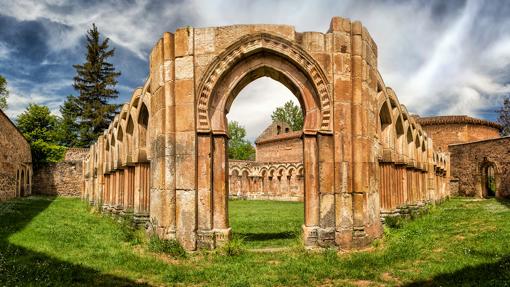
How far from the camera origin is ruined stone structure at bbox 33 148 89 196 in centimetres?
2827

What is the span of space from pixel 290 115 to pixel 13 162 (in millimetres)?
35493

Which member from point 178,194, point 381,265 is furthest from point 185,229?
point 381,265

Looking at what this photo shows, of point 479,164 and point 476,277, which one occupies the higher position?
point 479,164

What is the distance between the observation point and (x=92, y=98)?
42438 mm

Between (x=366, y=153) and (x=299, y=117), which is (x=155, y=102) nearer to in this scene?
(x=366, y=153)

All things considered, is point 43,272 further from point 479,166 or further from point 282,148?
point 282,148

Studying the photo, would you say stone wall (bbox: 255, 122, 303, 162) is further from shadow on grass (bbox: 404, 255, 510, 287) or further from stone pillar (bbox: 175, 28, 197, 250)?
shadow on grass (bbox: 404, 255, 510, 287)

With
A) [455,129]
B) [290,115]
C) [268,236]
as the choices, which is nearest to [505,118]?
[455,129]

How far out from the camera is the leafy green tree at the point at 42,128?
3417cm

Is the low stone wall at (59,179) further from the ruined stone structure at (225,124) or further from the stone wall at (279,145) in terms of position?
the ruined stone structure at (225,124)

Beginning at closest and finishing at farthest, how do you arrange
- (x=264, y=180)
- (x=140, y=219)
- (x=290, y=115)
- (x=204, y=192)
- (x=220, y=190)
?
1. (x=204, y=192)
2. (x=220, y=190)
3. (x=140, y=219)
4. (x=264, y=180)
5. (x=290, y=115)

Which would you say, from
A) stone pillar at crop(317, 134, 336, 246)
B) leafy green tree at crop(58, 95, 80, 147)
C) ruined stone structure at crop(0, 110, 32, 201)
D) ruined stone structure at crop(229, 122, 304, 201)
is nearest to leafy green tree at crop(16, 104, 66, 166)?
leafy green tree at crop(58, 95, 80, 147)

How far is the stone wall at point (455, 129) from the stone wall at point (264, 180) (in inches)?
655

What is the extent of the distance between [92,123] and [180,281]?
1562 inches
